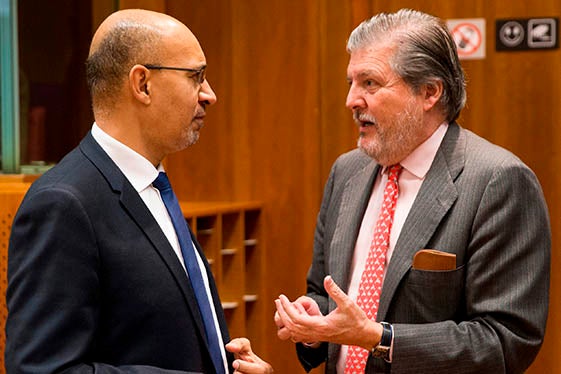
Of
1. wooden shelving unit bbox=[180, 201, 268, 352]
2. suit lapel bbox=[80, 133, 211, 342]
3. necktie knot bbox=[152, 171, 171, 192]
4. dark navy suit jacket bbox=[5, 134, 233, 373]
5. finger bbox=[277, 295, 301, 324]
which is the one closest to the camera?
dark navy suit jacket bbox=[5, 134, 233, 373]

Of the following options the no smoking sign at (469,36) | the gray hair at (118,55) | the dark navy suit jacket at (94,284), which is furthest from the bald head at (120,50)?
the no smoking sign at (469,36)

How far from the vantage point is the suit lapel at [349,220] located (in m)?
2.61

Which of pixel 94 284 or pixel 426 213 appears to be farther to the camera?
→ pixel 426 213

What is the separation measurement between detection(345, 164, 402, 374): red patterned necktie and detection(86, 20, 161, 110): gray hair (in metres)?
0.86

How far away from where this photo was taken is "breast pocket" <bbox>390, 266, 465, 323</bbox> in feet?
7.88

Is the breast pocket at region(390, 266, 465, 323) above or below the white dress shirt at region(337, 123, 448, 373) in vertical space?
below

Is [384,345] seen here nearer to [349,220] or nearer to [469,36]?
[349,220]

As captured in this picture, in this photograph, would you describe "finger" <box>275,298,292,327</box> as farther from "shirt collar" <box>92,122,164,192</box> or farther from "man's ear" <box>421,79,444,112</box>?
"man's ear" <box>421,79,444,112</box>

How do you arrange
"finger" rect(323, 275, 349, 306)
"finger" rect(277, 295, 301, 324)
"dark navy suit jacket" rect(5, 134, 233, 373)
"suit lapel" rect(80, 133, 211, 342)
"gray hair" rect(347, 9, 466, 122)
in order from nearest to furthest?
1. "dark navy suit jacket" rect(5, 134, 233, 373)
2. "suit lapel" rect(80, 133, 211, 342)
3. "finger" rect(323, 275, 349, 306)
4. "finger" rect(277, 295, 301, 324)
5. "gray hair" rect(347, 9, 466, 122)

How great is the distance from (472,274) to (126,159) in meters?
0.95

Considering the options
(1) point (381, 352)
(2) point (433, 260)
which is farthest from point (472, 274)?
(1) point (381, 352)

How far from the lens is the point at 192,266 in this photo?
2.07m

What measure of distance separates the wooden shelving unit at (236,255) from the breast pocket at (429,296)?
162cm

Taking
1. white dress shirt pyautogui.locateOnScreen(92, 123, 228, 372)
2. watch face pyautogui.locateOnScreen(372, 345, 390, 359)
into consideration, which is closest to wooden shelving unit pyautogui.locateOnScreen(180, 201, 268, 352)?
watch face pyautogui.locateOnScreen(372, 345, 390, 359)
